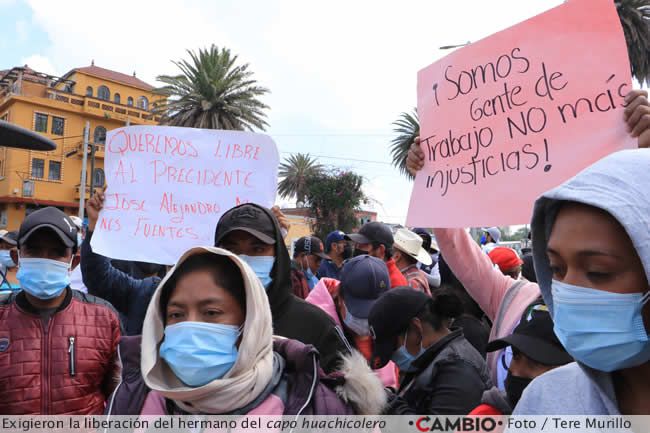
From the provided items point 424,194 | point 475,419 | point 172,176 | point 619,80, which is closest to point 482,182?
point 424,194

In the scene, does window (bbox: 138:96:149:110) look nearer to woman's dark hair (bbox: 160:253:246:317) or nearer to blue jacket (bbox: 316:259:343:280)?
blue jacket (bbox: 316:259:343:280)

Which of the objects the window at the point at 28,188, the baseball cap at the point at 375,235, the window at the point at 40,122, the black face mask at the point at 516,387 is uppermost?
the window at the point at 40,122

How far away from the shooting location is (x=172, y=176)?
3.48 metres

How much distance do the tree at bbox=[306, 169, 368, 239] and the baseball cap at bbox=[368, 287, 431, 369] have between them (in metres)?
28.0

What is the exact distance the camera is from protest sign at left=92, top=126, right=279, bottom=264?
330cm

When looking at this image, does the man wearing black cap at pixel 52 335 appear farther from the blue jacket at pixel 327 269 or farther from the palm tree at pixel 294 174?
the palm tree at pixel 294 174

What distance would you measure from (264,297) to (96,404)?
1393 millimetres

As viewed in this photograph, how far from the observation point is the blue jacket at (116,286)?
9.89ft

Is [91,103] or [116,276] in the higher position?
[91,103]

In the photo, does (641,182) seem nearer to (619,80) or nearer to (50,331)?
(619,80)

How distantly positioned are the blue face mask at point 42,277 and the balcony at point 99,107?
4774 centimetres

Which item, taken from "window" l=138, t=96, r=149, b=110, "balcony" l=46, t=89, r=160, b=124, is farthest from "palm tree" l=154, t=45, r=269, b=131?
"window" l=138, t=96, r=149, b=110

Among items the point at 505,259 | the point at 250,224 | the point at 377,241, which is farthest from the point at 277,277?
the point at 505,259

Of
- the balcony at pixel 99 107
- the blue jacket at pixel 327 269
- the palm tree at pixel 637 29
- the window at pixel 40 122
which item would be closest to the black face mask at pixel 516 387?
the blue jacket at pixel 327 269
